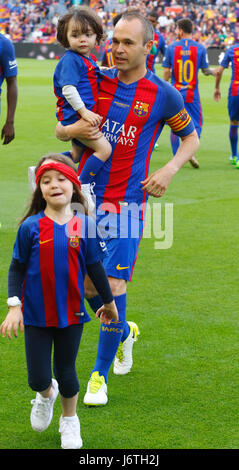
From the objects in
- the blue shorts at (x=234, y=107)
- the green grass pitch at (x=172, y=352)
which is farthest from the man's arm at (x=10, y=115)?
the blue shorts at (x=234, y=107)

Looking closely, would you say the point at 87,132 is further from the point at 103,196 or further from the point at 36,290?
the point at 36,290

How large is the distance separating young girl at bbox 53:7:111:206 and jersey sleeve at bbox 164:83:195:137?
0.41 metres

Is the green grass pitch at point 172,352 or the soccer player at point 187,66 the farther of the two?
the soccer player at point 187,66

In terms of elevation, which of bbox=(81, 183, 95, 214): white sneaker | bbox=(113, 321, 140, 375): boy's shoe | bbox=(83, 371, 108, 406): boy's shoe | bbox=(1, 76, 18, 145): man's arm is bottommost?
bbox=(113, 321, 140, 375): boy's shoe

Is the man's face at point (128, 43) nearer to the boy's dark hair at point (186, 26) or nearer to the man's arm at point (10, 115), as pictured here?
the man's arm at point (10, 115)

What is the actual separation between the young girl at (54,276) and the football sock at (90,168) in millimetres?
794

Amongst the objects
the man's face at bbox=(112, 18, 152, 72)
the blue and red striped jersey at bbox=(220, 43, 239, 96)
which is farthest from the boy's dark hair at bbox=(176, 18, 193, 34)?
the man's face at bbox=(112, 18, 152, 72)

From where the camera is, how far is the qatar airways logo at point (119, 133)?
14.9 ft

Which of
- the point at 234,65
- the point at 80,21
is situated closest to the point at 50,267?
the point at 80,21

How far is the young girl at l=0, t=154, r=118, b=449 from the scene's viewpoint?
3578 mm

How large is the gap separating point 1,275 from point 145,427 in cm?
308

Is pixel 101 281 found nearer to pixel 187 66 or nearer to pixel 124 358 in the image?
pixel 124 358

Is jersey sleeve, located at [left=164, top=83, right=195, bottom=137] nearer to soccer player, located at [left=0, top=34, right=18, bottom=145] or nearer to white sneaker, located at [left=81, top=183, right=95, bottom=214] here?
white sneaker, located at [left=81, top=183, right=95, bottom=214]
